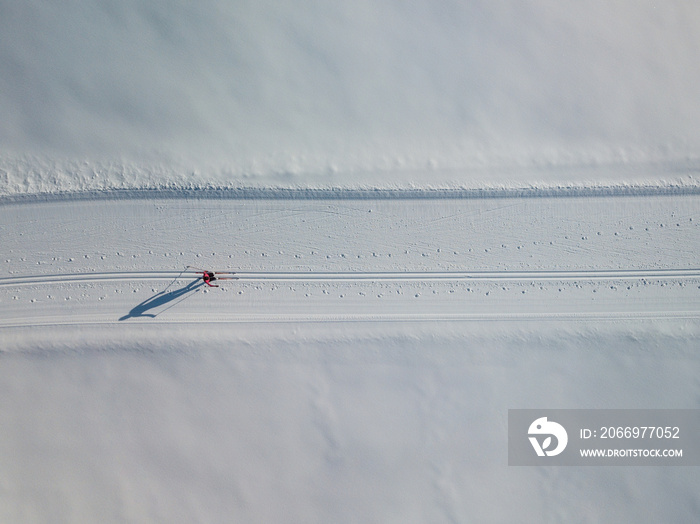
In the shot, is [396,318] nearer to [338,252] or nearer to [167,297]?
[338,252]

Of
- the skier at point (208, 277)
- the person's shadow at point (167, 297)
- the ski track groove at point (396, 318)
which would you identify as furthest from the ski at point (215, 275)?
the ski track groove at point (396, 318)

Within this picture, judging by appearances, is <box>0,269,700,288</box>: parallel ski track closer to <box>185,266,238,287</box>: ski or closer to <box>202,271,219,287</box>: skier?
<box>185,266,238,287</box>: ski

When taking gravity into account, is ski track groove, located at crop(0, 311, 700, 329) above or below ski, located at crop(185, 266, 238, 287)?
below

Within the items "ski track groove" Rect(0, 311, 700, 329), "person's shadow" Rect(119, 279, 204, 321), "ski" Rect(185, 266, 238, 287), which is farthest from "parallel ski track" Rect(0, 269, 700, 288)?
"ski track groove" Rect(0, 311, 700, 329)

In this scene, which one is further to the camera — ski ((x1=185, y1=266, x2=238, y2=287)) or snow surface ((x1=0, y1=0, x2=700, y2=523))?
ski ((x1=185, y1=266, x2=238, y2=287))

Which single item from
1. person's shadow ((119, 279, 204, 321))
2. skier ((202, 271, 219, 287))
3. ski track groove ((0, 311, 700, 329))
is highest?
skier ((202, 271, 219, 287))

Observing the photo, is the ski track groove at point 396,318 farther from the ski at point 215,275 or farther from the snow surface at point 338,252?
the ski at point 215,275

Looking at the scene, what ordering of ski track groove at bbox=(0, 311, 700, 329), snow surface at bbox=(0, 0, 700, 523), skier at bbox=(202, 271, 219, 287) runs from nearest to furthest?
1. snow surface at bbox=(0, 0, 700, 523)
2. skier at bbox=(202, 271, 219, 287)
3. ski track groove at bbox=(0, 311, 700, 329)
